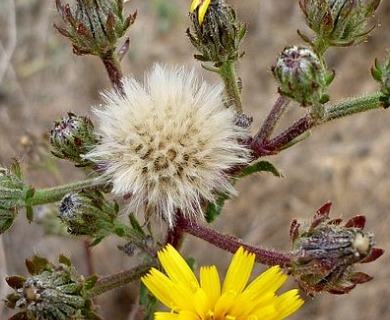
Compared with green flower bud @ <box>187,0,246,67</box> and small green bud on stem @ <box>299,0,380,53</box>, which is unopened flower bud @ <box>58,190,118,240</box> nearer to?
green flower bud @ <box>187,0,246,67</box>

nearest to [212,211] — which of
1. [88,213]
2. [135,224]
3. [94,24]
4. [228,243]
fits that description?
[228,243]

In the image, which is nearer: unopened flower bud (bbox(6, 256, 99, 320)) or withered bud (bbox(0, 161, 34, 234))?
unopened flower bud (bbox(6, 256, 99, 320))

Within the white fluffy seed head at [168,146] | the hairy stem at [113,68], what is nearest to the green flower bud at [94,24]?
the hairy stem at [113,68]

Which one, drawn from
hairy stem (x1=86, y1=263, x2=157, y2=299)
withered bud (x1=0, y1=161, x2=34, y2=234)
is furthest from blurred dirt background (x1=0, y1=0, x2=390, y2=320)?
hairy stem (x1=86, y1=263, x2=157, y2=299)

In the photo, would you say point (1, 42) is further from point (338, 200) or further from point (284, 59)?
point (284, 59)

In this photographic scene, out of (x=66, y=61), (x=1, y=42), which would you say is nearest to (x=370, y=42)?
(x=66, y=61)

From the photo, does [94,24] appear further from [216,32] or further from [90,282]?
[90,282]
